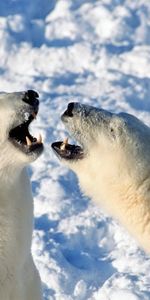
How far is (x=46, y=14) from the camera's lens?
1441 cm

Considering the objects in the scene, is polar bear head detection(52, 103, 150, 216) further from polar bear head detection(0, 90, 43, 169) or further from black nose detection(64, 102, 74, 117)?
polar bear head detection(0, 90, 43, 169)

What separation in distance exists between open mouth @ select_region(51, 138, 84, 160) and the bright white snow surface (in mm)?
2741

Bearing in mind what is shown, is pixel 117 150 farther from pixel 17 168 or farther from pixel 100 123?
pixel 17 168

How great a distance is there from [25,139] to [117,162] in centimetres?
67

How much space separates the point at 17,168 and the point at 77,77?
6.83 meters

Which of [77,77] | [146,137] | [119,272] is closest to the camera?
[146,137]

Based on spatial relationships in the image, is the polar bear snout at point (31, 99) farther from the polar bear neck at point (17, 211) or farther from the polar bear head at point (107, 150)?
the polar bear neck at point (17, 211)

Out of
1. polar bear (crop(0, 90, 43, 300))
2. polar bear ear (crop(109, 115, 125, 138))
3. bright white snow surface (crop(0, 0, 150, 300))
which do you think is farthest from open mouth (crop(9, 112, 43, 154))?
bright white snow surface (crop(0, 0, 150, 300))

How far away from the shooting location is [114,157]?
640 centimetres

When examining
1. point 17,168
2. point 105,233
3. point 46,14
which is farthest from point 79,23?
point 17,168

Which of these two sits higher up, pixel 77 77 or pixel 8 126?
pixel 77 77

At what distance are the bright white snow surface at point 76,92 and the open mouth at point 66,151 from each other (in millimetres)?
2741

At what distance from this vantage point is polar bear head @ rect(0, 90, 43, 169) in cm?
646

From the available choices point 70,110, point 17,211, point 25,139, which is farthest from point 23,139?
point 17,211
